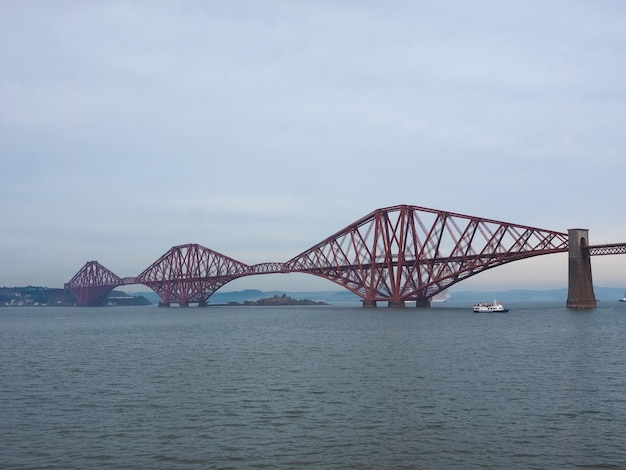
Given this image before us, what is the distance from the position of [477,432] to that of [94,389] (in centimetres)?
2100

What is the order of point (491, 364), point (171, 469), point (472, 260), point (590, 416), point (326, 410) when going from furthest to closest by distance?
point (472, 260) → point (491, 364) → point (326, 410) → point (590, 416) → point (171, 469)

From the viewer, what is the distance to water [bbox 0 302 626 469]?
20312mm

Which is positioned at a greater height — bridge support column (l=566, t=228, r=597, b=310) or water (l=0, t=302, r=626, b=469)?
bridge support column (l=566, t=228, r=597, b=310)

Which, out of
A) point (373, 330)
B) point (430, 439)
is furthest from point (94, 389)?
point (373, 330)

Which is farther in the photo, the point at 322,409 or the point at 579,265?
the point at 579,265

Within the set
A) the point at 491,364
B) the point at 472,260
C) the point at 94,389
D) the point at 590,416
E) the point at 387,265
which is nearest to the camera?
the point at 590,416

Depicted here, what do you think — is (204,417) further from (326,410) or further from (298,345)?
(298,345)

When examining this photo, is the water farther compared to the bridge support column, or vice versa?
the bridge support column

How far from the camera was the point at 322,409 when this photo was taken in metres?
27.2

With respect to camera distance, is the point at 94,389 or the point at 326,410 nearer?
the point at 326,410

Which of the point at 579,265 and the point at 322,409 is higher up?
the point at 579,265

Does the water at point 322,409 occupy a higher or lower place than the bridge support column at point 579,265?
lower

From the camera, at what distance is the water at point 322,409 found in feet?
66.6

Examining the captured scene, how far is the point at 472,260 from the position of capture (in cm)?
11988
